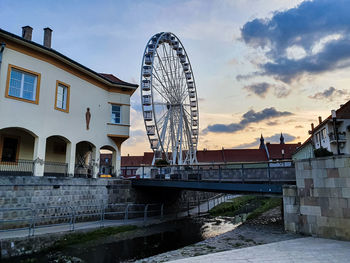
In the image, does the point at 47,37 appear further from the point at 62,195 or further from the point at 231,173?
the point at 231,173

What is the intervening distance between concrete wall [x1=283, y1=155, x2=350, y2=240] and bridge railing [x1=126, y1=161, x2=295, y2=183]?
1.50 m

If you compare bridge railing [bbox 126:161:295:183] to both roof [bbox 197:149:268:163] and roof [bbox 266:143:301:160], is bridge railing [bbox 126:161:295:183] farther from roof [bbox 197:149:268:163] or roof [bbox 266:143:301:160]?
roof [bbox 266:143:301:160]

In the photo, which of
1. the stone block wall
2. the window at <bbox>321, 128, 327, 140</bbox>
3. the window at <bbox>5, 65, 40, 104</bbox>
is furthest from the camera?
the window at <bbox>321, 128, 327, 140</bbox>

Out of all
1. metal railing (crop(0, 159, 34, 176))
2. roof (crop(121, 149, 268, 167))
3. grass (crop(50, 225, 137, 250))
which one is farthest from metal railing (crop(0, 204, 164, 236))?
roof (crop(121, 149, 268, 167))

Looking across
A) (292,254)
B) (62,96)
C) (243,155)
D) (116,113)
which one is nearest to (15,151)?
(62,96)

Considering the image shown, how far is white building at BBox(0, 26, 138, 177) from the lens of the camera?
14836mm

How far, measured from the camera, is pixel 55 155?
780 inches

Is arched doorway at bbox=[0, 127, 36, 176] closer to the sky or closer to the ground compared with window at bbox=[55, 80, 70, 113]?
closer to the ground

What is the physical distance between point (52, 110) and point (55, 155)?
4531 mm

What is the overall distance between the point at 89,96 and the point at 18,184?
28.4ft

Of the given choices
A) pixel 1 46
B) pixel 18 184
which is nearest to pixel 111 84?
pixel 1 46

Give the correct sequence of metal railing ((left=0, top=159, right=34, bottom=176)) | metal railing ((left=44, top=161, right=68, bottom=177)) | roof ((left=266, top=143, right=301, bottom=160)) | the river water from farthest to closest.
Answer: roof ((left=266, top=143, right=301, bottom=160)) → metal railing ((left=44, top=161, right=68, bottom=177)) → metal railing ((left=0, top=159, right=34, bottom=176)) → the river water

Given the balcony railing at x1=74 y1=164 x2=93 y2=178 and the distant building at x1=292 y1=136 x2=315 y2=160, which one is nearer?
the balcony railing at x1=74 y1=164 x2=93 y2=178

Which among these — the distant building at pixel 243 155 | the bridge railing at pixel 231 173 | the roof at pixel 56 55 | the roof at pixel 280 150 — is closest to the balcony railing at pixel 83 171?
the bridge railing at pixel 231 173
